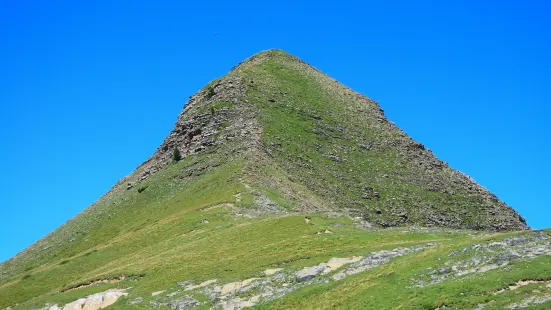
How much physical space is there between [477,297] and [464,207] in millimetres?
83416

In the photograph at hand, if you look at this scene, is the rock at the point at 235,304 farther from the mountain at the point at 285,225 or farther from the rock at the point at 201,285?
the rock at the point at 201,285

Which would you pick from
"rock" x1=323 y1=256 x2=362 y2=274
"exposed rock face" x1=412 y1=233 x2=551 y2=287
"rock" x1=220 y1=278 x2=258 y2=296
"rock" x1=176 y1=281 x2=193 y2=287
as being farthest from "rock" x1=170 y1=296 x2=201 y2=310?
"exposed rock face" x1=412 y1=233 x2=551 y2=287

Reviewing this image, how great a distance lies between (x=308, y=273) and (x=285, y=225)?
1935cm

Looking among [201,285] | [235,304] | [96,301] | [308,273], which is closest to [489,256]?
[308,273]

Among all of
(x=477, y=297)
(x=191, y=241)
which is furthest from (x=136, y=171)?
(x=477, y=297)

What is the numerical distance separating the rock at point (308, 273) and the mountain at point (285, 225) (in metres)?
0.15

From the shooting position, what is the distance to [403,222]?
104500 millimetres

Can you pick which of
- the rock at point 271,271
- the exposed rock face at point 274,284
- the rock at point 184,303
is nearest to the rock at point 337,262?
the exposed rock face at point 274,284

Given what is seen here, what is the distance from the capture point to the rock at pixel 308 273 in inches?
2012

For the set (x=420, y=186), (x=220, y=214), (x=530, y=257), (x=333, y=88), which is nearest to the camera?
(x=530, y=257)

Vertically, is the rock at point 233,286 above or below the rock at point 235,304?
above

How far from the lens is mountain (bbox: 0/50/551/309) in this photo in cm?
4500

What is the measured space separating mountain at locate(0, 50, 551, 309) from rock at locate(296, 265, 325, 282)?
151 millimetres

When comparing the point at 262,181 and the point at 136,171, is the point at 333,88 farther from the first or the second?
the point at 262,181
